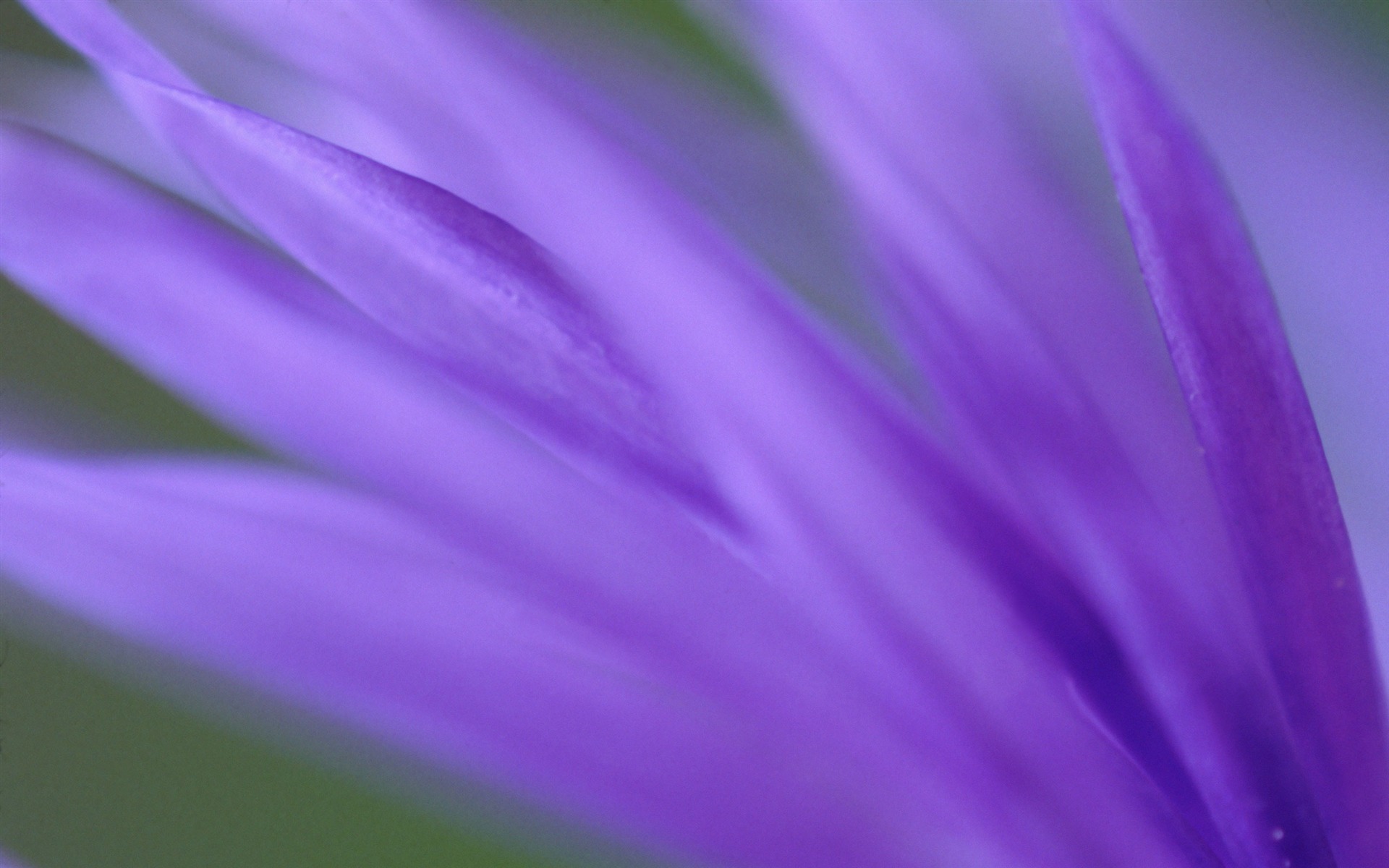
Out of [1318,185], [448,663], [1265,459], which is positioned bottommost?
[448,663]

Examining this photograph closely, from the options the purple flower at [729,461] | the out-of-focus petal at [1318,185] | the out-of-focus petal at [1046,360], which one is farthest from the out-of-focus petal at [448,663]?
the out-of-focus petal at [1318,185]

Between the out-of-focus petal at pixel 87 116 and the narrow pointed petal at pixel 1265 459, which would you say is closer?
the narrow pointed petal at pixel 1265 459

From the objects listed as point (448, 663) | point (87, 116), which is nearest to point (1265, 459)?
point (448, 663)

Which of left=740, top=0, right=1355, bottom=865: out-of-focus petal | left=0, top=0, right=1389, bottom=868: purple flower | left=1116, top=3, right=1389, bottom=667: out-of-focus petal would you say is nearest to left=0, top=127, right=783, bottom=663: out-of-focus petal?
left=0, top=0, right=1389, bottom=868: purple flower

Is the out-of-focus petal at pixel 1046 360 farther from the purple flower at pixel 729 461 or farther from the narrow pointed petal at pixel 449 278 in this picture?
the narrow pointed petal at pixel 449 278

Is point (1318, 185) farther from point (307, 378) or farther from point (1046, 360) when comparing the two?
point (307, 378)

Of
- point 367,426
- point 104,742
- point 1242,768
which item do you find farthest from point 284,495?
point 1242,768
